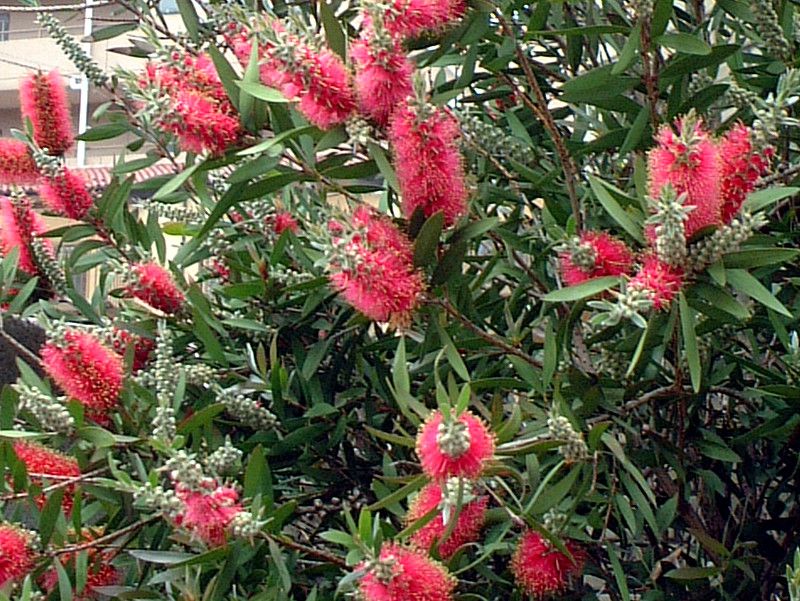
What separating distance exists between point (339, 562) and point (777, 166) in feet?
1.98

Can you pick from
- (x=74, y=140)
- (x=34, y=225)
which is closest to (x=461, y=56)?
(x=74, y=140)

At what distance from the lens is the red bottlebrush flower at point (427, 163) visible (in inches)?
33.5

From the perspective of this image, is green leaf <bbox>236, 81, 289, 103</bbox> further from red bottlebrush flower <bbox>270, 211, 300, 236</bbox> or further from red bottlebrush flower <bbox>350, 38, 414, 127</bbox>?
red bottlebrush flower <bbox>270, 211, 300, 236</bbox>

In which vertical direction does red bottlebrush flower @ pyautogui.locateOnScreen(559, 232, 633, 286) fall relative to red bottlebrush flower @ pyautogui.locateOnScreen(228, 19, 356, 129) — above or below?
below

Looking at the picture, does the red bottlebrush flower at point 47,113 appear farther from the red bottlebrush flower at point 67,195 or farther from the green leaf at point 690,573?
the green leaf at point 690,573

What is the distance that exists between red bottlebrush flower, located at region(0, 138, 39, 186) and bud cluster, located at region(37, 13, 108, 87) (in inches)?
5.3

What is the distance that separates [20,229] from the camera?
1270mm

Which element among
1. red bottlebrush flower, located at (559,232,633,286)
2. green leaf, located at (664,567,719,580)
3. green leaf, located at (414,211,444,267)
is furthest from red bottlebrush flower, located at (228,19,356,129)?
green leaf, located at (664,567,719,580)

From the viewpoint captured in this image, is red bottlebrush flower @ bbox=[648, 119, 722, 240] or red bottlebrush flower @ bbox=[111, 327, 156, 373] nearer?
red bottlebrush flower @ bbox=[648, 119, 722, 240]

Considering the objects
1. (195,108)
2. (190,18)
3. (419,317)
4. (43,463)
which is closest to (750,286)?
(419,317)

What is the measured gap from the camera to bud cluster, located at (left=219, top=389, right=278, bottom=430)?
3.67 ft

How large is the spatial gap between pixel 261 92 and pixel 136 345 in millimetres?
484

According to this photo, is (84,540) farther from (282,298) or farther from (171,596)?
(282,298)

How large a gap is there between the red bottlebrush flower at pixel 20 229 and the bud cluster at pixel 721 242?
0.80 meters
